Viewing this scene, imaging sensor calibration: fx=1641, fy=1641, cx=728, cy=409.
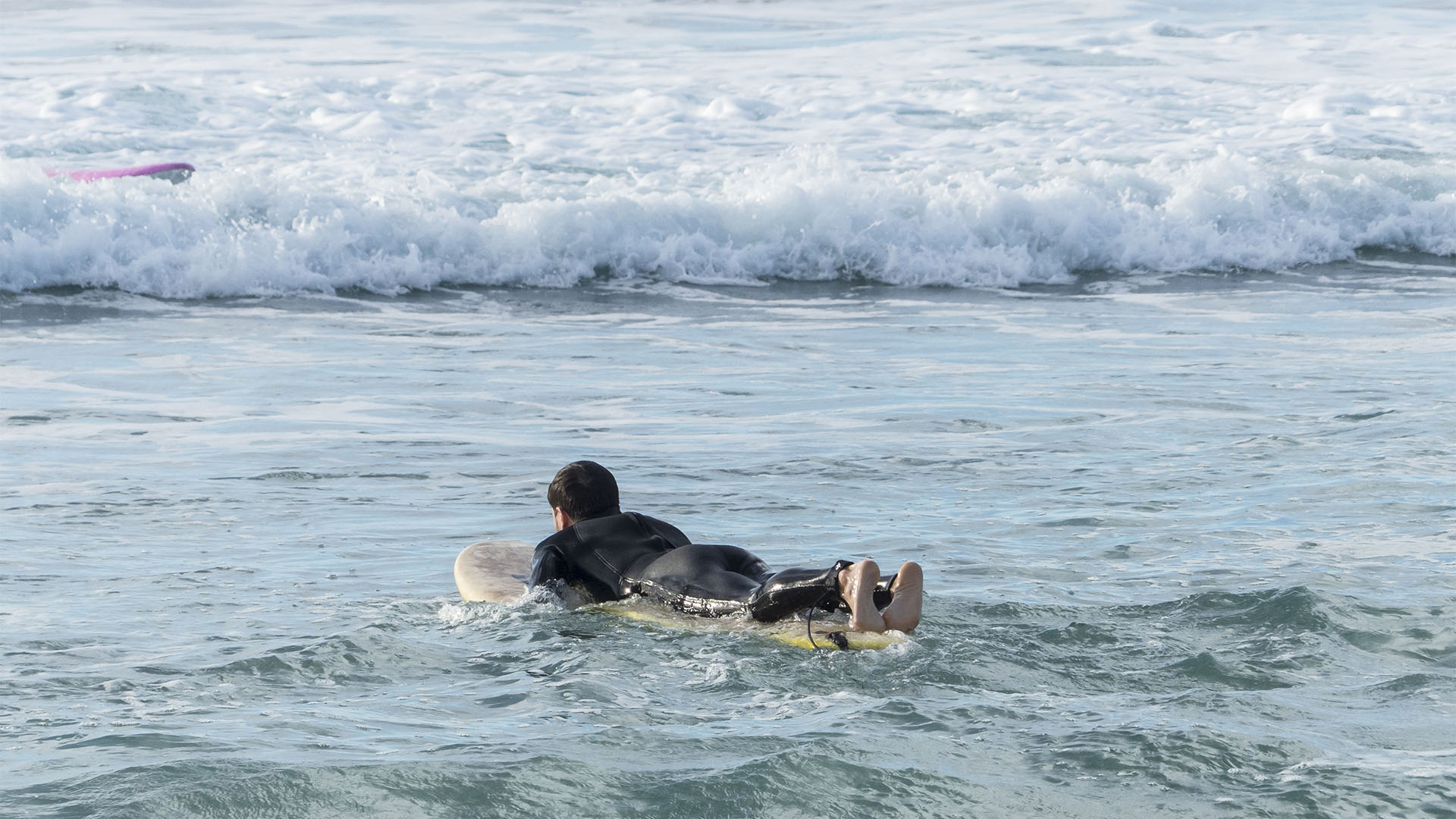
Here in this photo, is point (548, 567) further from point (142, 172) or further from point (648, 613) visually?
point (142, 172)

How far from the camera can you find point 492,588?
23.3ft

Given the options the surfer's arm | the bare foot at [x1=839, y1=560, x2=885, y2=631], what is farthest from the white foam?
the bare foot at [x1=839, y1=560, x2=885, y2=631]

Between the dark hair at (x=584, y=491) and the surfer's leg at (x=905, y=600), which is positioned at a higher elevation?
the dark hair at (x=584, y=491)

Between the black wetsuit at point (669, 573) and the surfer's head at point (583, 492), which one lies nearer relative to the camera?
the black wetsuit at point (669, 573)

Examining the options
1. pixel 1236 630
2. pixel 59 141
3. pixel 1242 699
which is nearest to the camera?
pixel 1242 699

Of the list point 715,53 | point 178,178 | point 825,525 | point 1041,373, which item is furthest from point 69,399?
point 715,53

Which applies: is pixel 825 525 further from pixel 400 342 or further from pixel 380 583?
pixel 400 342

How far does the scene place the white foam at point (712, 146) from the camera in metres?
19.1

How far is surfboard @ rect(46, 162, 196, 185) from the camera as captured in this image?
65.0 feet

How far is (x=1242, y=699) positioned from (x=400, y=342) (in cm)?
1086

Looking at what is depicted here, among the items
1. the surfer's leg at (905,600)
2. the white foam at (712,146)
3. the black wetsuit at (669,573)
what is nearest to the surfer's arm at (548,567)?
the black wetsuit at (669,573)

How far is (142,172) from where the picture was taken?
1997 centimetres

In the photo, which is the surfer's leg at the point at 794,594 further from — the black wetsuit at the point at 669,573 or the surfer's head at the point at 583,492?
the surfer's head at the point at 583,492

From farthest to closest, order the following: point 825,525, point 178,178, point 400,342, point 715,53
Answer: point 715,53, point 178,178, point 400,342, point 825,525
